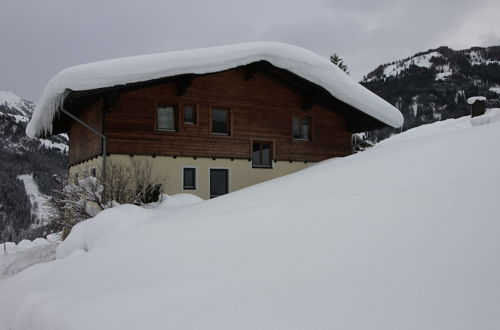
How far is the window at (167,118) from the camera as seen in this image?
15.6 meters

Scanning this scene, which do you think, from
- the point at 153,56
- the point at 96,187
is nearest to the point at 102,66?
the point at 153,56

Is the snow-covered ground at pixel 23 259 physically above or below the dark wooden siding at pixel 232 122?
below

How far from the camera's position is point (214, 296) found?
3764mm

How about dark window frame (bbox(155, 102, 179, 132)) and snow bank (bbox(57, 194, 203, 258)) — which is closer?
snow bank (bbox(57, 194, 203, 258))

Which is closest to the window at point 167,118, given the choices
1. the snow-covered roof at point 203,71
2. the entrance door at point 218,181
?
the snow-covered roof at point 203,71

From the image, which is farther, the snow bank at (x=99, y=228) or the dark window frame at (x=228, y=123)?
the dark window frame at (x=228, y=123)

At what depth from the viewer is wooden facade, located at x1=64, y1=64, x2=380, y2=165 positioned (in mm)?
14758

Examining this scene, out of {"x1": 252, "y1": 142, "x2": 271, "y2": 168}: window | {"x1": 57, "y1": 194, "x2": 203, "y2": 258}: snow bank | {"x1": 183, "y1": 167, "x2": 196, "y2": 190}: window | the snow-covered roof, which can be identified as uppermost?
the snow-covered roof

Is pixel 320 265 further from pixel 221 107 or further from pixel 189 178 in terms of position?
pixel 221 107

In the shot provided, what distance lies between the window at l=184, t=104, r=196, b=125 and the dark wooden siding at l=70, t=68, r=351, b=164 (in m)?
0.18

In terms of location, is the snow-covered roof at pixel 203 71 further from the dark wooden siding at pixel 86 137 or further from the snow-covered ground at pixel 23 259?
the snow-covered ground at pixel 23 259

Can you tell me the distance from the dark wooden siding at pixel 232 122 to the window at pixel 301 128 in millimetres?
209

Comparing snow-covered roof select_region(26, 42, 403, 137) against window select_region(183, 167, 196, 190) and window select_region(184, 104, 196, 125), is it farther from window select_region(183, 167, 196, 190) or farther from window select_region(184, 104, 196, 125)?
window select_region(183, 167, 196, 190)

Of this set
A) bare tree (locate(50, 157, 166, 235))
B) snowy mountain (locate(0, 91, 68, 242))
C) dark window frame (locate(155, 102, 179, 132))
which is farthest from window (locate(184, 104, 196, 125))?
snowy mountain (locate(0, 91, 68, 242))
